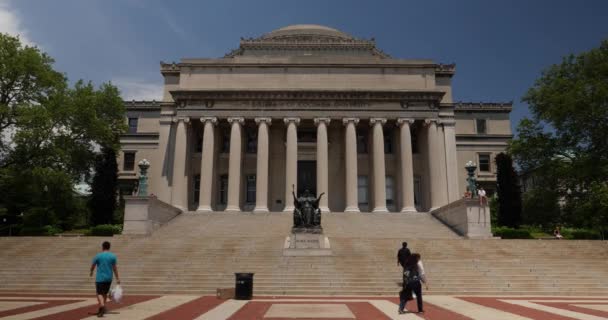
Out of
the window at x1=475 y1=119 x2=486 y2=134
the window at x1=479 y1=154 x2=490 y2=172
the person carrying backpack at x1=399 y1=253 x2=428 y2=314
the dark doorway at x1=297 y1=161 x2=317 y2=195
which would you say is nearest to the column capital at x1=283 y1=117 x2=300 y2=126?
the dark doorway at x1=297 y1=161 x2=317 y2=195

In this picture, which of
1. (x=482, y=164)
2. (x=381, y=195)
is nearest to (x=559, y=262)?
(x=381, y=195)

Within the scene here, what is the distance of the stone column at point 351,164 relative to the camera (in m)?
40.0

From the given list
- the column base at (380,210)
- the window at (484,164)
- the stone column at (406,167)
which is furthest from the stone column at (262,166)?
the window at (484,164)

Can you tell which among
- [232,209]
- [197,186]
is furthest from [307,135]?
[197,186]

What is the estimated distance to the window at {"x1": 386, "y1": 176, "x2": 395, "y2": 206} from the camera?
43344 millimetres

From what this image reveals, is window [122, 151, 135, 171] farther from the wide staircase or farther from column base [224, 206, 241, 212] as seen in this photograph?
the wide staircase

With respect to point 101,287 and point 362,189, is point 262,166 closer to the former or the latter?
point 362,189

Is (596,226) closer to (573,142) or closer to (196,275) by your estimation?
(573,142)

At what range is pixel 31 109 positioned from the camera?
3462 cm

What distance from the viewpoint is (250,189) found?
144ft

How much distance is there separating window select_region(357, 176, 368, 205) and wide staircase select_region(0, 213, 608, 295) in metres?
17.7

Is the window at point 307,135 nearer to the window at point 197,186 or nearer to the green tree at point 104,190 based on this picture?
the window at point 197,186

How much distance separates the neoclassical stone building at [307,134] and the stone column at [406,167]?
0.09 m

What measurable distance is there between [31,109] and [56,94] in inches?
118
